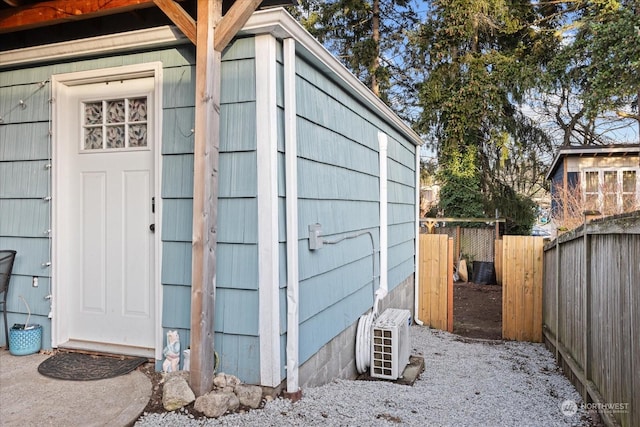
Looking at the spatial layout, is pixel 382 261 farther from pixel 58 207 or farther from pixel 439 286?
pixel 58 207

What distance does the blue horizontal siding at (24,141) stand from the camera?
3482mm

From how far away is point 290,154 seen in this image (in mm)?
2986

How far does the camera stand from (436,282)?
777 cm

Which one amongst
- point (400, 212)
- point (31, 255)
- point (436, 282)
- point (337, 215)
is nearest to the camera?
point (31, 255)

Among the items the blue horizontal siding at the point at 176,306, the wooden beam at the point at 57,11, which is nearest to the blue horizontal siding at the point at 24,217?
the blue horizontal siding at the point at 176,306

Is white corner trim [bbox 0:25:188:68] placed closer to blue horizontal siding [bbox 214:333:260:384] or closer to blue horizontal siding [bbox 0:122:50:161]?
blue horizontal siding [bbox 0:122:50:161]

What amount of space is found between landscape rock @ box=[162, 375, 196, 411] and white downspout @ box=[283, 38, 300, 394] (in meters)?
0.63

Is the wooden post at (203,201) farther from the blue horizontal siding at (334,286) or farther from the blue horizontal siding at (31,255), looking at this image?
the blue horizontal siding at (31,255)

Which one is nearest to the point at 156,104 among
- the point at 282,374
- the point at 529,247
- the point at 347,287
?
the point at 282,374

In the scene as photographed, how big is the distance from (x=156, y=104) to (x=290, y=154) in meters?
1.00

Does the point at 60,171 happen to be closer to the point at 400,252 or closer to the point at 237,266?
the point at 237,266

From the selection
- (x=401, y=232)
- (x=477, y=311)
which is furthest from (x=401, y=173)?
(x=477, y=311)

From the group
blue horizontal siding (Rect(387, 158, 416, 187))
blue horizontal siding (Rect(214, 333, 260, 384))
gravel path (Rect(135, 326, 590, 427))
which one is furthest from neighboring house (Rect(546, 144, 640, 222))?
blue horizontal siding (Rect(214, 333, 260, 384))

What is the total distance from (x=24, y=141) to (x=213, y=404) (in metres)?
2.54
